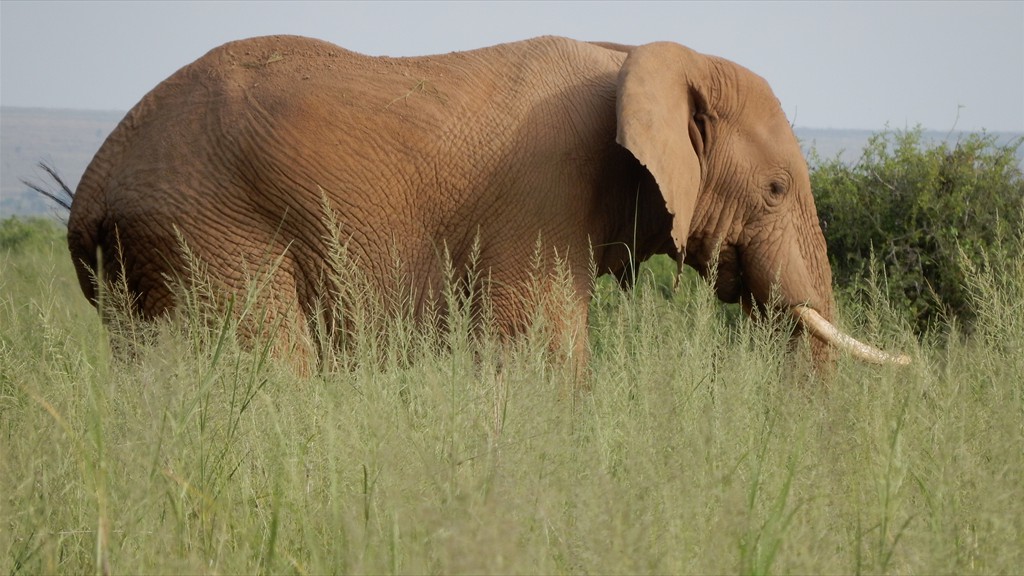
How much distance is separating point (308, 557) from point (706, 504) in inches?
35.5

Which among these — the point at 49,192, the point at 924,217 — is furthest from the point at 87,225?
the point at 924,217

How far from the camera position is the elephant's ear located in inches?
219

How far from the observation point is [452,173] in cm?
562

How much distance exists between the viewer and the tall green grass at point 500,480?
2422 mm

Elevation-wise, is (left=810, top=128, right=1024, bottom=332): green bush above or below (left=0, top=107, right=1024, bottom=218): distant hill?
above

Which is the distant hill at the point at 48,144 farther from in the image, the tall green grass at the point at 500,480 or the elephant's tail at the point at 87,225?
the tall green grass at the point at 500,480

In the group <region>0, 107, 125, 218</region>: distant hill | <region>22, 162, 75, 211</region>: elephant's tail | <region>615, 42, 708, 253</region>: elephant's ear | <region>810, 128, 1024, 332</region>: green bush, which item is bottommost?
<region>0, 107, 125, 218</region>: distant hill

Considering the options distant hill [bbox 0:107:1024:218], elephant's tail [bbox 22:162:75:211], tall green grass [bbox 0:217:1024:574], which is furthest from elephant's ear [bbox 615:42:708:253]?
distant hill [bbox 0:107:1024:218]

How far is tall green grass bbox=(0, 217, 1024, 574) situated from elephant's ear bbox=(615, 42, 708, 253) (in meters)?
1.70

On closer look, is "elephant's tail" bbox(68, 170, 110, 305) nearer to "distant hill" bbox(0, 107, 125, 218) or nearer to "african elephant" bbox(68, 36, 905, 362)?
"african elephant" bbox(68, 36, 905, 362)

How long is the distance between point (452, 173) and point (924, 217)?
139 inches

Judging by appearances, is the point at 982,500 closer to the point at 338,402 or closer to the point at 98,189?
the point at 338,402

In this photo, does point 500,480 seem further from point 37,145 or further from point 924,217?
point 37,145


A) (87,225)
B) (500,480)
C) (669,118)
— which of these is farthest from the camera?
(669,118)
